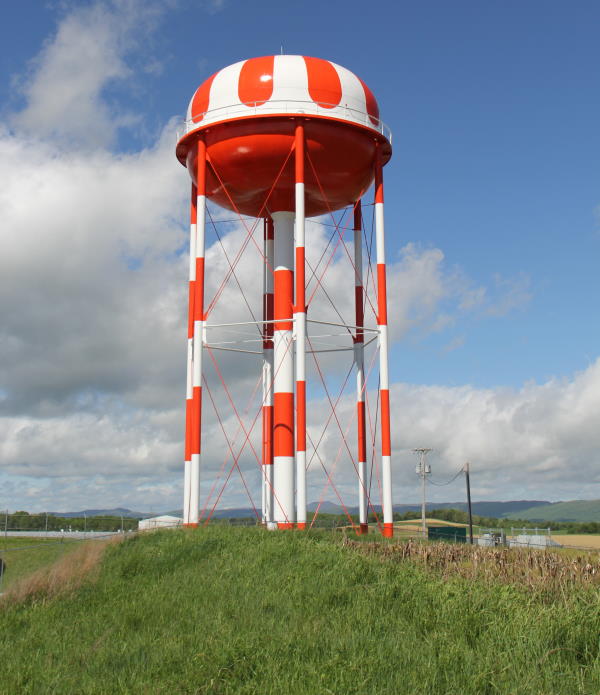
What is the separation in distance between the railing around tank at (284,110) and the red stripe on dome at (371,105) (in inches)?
11.1

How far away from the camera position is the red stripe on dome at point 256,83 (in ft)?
71.5

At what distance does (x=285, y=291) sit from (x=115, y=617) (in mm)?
13306

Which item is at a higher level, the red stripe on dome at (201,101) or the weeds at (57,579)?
the red stripe on dome at (201,101)

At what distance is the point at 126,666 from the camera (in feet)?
30.4

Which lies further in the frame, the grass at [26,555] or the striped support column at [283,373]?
the striped support column at [283,373]

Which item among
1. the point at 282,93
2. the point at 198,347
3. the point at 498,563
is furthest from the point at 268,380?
the point at 498,563

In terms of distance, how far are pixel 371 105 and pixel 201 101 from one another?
16.7ft

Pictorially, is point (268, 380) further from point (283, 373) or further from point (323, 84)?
point (323, 84)

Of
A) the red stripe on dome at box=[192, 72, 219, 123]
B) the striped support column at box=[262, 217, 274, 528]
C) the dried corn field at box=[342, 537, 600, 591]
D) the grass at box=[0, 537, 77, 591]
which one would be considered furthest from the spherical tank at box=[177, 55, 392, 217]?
the grass at box=[0, 537, 77, 591]

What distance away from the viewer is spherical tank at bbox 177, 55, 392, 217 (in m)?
21.6

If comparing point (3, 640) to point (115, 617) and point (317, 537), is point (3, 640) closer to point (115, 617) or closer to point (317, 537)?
point (115, 617)

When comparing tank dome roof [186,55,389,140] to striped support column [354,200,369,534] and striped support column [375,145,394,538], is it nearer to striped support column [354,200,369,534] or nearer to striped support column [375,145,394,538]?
striped support column [375,145,394,538]

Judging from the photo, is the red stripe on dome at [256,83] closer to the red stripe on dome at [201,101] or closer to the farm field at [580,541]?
the red stripe on dome at [201,101]

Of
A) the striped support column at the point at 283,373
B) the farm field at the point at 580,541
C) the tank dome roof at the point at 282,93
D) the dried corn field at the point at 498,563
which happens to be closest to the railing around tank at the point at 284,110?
the tank dome roof at the point at 282,93
